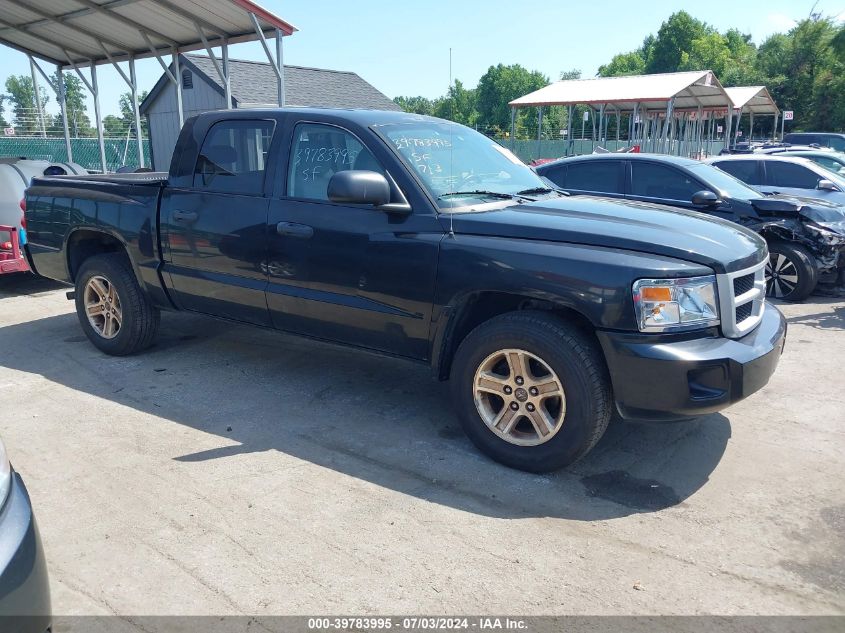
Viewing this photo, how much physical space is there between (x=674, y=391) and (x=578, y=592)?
109 cm

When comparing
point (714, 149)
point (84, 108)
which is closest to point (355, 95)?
point (714, 149)

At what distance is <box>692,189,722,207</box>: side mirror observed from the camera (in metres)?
7.46

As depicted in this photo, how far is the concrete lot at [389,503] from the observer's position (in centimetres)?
283

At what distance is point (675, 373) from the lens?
10.9 feet

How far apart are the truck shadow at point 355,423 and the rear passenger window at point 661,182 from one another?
408cm

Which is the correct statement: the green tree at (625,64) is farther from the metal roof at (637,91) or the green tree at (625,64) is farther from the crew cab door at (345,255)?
the crew cab door at (345,255)

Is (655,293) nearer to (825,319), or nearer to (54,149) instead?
(825,319)

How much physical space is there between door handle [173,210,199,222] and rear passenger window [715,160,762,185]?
8.25 metres

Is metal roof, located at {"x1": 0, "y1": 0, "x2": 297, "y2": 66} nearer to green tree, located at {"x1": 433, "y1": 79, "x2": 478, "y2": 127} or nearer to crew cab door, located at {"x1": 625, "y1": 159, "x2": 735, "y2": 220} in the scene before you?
crew cab door, located at {"x1": 625, "y1": 159, "x2": 735, "y2": 220}

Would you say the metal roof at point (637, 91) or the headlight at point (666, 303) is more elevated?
the metal roof at point (637, 91)

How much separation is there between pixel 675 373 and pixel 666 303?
0.34 m

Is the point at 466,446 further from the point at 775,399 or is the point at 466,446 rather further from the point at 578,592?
the point at 775,399

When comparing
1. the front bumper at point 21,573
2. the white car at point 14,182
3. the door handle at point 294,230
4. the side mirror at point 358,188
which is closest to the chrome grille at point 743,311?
the side mirror at point 358,188

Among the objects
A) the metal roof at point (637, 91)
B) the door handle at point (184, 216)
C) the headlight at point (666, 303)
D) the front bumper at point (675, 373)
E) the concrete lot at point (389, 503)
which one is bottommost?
the concrete lot at point (389, 503)
